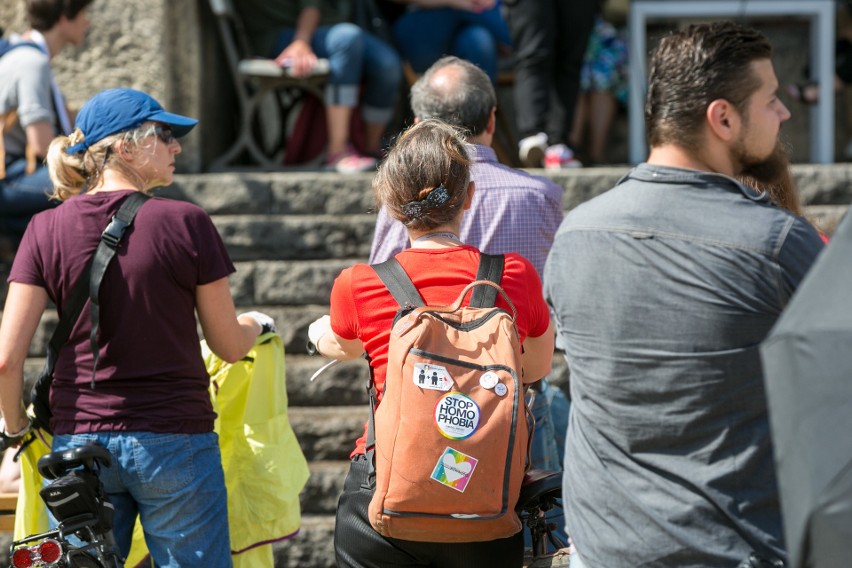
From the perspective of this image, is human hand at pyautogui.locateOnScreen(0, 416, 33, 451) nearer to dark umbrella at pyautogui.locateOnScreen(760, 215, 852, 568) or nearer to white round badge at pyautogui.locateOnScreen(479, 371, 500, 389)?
white round badge at pyautogui.locateOnScreen(479, 371, 500, 389)

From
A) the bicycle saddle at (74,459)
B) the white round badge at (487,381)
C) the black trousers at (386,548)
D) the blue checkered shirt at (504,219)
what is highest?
the blue checkered shirt at (504,219)

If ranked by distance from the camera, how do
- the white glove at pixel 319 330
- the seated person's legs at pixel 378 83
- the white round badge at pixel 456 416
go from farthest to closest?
the seated person's legs at pixel 378 83 < the white glove at pixel 319 330 < the white round badge at pixel 456 416

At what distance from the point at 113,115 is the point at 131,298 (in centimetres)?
52

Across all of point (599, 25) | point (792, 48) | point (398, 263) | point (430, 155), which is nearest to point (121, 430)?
point (398, 263)

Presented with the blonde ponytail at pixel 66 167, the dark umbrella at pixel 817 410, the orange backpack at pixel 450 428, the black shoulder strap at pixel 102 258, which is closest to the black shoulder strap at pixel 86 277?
the black shoulder strap at pixel 102 258

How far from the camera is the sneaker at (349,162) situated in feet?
20.5

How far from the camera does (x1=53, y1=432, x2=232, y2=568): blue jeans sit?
312 cm

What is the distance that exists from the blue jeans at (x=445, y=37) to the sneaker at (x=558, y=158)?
1.90 feet

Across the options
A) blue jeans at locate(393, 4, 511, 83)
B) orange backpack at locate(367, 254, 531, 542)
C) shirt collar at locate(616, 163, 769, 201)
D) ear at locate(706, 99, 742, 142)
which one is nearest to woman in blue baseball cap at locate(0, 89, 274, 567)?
orange backpack at locate(367, 254, 531, 542)

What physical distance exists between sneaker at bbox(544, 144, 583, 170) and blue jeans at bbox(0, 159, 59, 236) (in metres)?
2.57

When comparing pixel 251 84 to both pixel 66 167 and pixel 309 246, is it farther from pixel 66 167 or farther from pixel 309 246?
pixel 66 167

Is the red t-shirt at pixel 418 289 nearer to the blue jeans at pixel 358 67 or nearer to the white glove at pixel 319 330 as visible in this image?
the white glove at pixel 319 330

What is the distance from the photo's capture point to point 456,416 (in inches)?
98.3

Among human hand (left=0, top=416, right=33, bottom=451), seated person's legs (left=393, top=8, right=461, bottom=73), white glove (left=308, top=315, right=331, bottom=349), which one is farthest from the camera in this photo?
seated person's legs (left=393, top=8, right=461, bottom=73)
